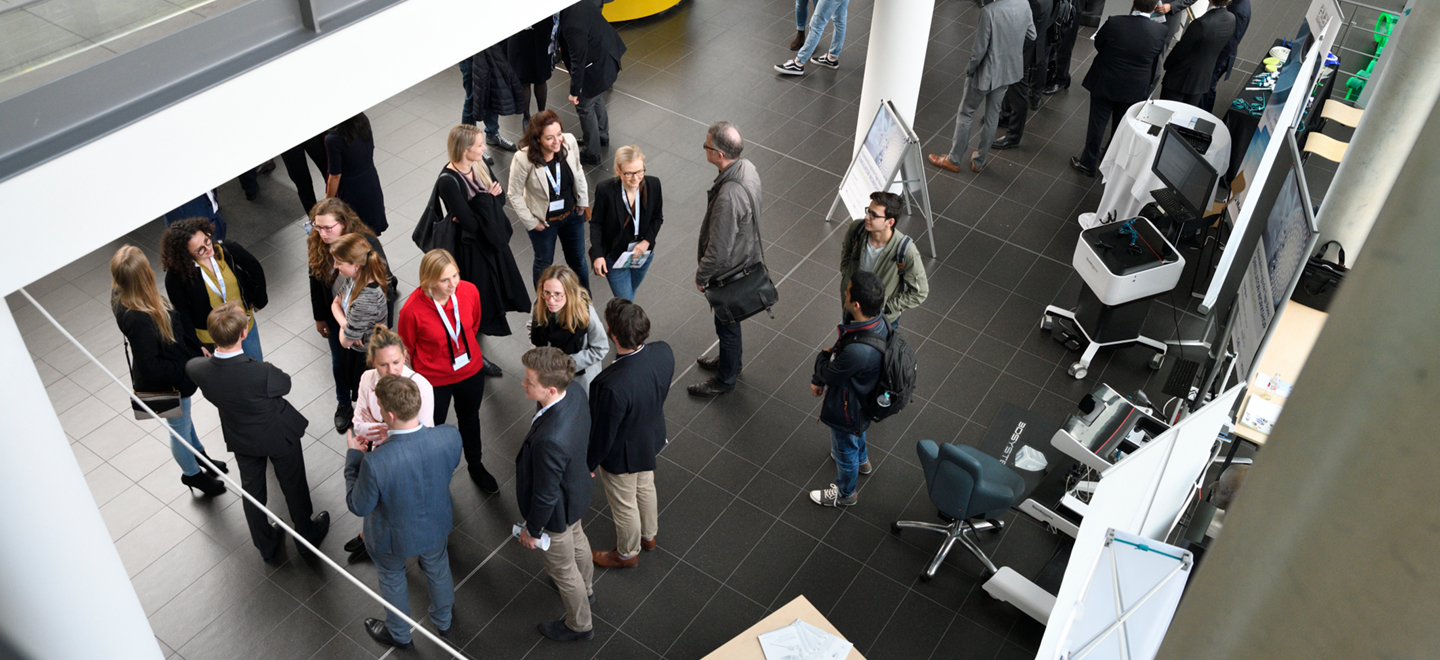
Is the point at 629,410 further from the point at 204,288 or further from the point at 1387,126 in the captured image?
the point at 1387,126

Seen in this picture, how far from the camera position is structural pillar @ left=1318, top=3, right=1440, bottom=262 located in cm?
506

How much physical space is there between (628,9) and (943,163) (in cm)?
382

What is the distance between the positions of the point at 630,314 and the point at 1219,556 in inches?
144

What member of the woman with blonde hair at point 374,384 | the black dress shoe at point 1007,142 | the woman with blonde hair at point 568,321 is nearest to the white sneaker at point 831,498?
the woman with blonde hair at point 568,321

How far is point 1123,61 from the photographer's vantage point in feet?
23.6

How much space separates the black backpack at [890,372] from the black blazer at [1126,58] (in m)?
3.94

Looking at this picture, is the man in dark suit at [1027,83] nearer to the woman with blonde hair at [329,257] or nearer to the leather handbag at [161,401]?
the woman with blonde hair at [329,257]

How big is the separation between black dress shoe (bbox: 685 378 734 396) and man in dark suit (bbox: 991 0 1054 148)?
146 inches

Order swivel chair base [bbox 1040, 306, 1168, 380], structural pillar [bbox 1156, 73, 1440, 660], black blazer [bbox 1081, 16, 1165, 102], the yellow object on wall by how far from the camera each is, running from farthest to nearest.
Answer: the yellow object on wall < black blazer [bbox 1081, 16, 1165, 102] < swivel chair base [bbox 1040, 306, 1168, 380] < structural pillar [bbox 1156, 73, 1440, 660]

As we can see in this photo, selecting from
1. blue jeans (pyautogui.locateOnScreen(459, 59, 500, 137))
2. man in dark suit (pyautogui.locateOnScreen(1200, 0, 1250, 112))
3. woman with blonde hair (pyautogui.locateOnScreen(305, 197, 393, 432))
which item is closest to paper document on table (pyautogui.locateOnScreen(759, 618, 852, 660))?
woman with blonde hair (pyautogui.locateOnScreen(305, 197, 393, 432))

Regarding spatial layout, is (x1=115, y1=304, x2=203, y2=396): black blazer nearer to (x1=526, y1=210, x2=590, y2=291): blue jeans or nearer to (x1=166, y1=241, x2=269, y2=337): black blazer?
(x1=166, y1=241, x2=269, y2=337): black blazer

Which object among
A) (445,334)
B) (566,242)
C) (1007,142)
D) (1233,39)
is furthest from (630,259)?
(1233,39)

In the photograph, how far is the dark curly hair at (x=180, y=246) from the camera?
15.4 feet

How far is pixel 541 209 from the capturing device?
18.7 feet
